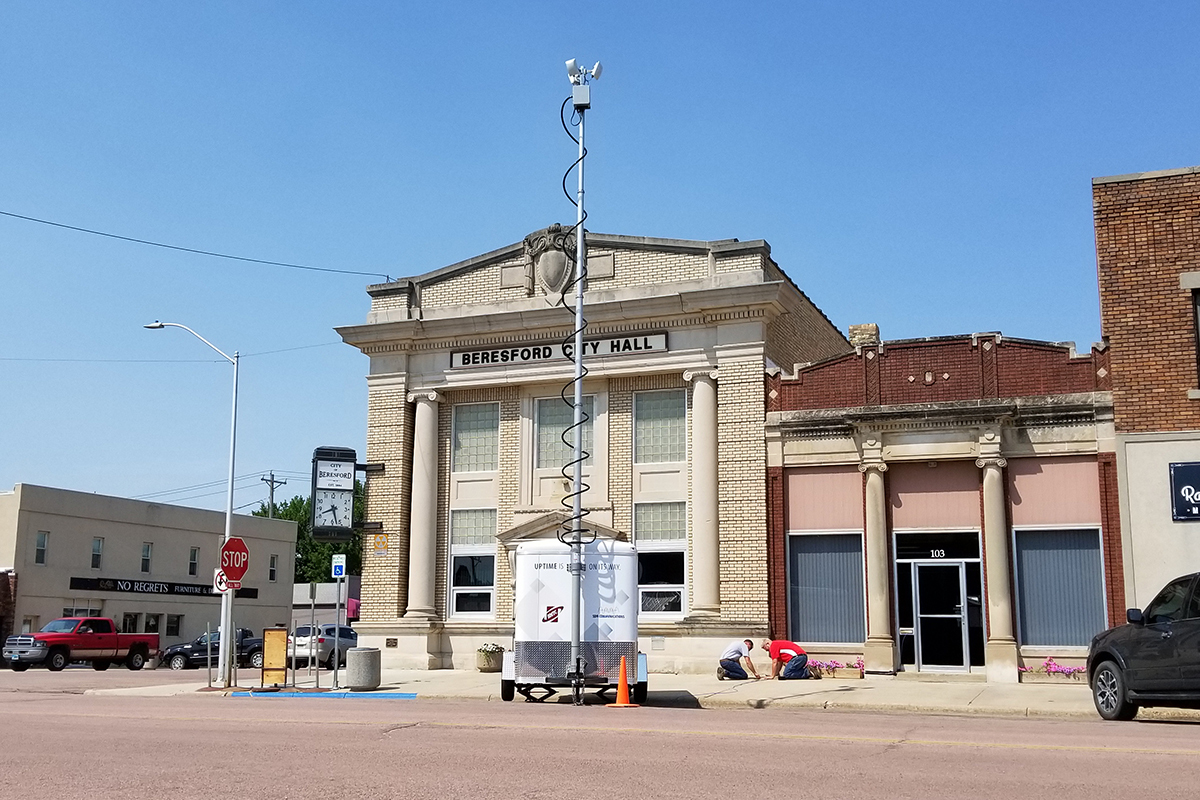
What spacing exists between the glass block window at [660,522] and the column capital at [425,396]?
5.96 metres

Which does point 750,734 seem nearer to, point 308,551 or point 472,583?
point 472,583

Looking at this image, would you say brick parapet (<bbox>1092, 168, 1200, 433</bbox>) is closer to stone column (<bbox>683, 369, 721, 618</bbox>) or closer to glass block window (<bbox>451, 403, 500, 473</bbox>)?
stone column (<bbox>683, 369, 721, 618</bbox>)

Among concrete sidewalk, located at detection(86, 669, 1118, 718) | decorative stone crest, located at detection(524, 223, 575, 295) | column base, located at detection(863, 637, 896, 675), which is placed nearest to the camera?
concrete sidewalk, located at detection(86, 669, 1118, 718)

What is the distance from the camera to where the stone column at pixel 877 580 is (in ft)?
80.4

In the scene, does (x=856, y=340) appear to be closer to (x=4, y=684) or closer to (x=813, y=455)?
(x=813, y=455)

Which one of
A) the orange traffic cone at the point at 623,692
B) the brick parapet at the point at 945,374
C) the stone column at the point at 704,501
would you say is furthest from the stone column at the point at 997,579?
the orange traffic cone at the point at 623,692

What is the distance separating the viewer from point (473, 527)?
1161 inches

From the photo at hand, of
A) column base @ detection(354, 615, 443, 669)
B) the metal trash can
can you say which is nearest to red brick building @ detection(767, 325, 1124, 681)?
column base @ detection(354, 615, 443, 669)

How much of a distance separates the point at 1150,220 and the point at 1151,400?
11.6 feet

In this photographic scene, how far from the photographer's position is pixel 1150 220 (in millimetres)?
23156

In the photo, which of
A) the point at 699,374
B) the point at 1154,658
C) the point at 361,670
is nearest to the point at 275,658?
the point at 361,670

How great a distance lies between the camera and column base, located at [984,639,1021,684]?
23391 millimetres

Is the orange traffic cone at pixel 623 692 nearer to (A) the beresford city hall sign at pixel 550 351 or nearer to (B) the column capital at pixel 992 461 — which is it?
(B) the column capital at pixel 992 461

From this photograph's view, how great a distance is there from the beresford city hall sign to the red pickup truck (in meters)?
19.0
